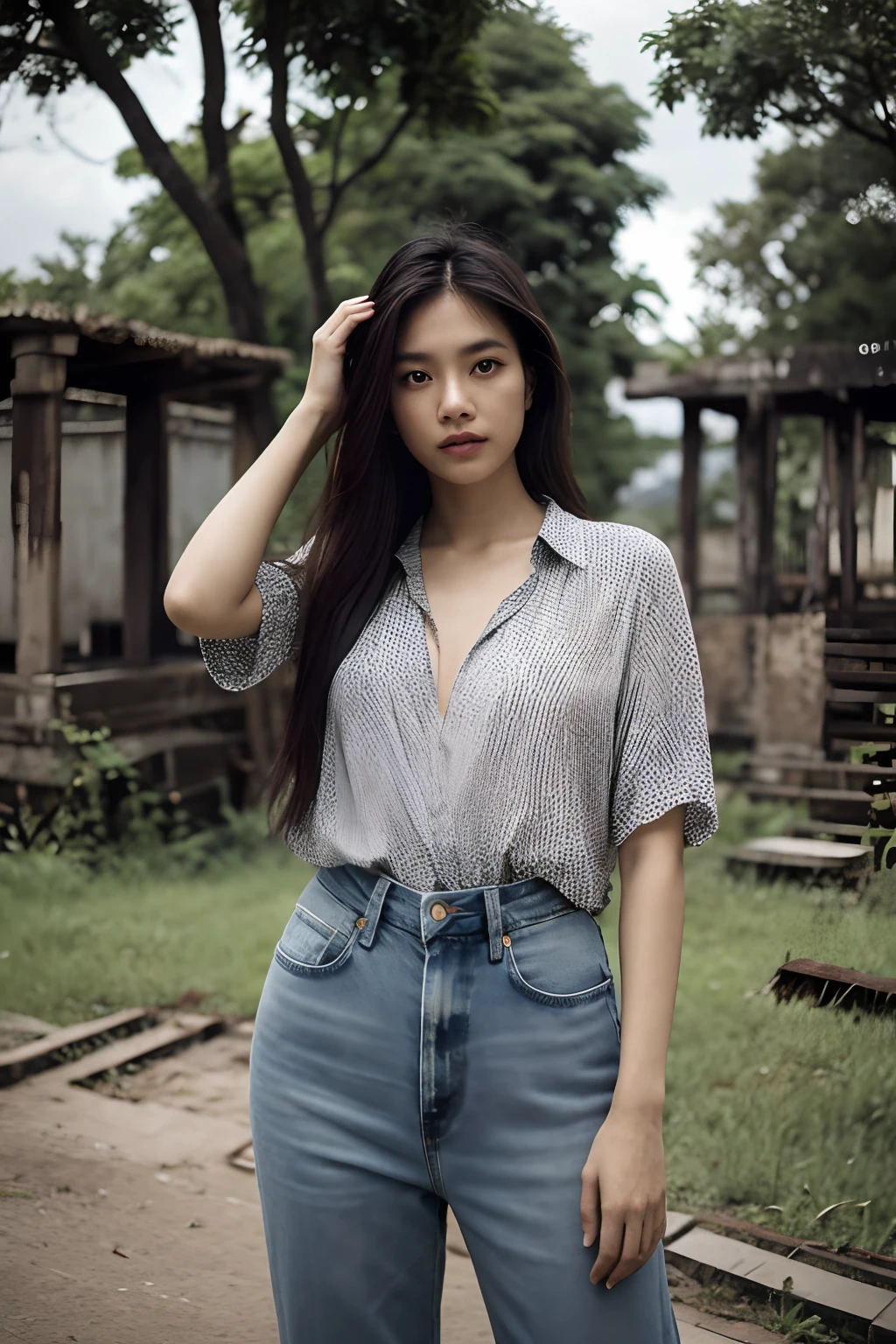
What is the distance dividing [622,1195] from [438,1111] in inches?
9.3

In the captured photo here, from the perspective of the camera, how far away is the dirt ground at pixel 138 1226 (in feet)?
7.89

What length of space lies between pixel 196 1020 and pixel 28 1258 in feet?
5.18

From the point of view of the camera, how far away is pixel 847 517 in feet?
11.0

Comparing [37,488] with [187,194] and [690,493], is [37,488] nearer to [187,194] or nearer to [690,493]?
[187,194]

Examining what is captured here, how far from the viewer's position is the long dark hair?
64.3 inches

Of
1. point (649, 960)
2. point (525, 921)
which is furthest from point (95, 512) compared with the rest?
point (649, 960)

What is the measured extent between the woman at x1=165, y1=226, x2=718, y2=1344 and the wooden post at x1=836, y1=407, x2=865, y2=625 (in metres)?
1.47

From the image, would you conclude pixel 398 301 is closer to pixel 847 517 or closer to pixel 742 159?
pixel 847 517

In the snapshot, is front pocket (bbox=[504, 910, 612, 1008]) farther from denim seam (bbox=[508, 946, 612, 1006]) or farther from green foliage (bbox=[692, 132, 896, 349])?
green foliage (bbox=[692, 132, 896, 349])

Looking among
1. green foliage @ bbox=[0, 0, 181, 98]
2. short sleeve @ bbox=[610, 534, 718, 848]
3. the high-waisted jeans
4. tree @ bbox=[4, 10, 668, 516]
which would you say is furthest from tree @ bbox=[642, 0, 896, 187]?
the high-waisted jeans

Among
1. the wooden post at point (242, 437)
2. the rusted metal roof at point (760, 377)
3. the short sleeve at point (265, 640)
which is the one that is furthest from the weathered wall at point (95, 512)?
the rusted metal roof at point (760, 377)

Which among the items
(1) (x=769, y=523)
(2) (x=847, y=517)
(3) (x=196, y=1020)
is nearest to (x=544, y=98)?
(1) (x=769, y=523)

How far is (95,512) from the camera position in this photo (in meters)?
3.64

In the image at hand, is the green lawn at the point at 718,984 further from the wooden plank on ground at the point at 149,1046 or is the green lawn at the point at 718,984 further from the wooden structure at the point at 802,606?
the wooden structure at the point at 802,606
